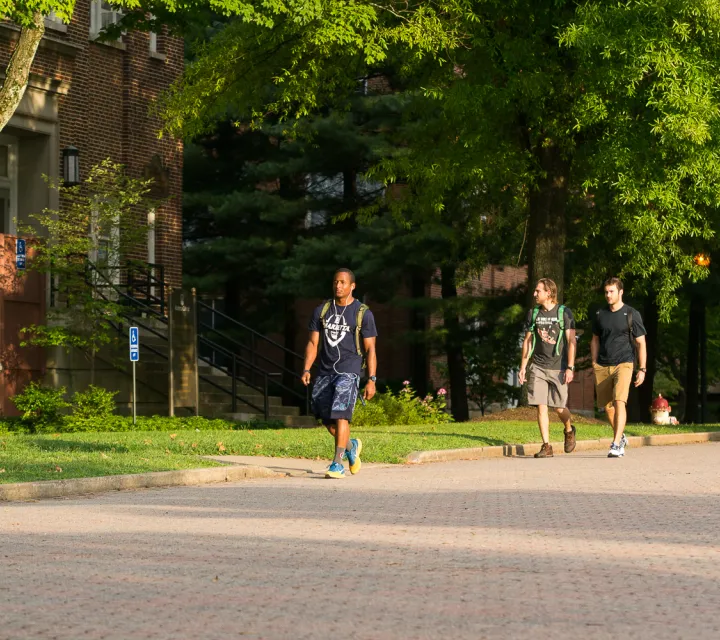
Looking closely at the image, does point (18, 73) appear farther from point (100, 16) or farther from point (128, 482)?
point (100, 16)

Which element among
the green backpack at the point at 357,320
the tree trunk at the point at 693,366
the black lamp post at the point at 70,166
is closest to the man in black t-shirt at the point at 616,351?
the green backpack at the point at 357,320

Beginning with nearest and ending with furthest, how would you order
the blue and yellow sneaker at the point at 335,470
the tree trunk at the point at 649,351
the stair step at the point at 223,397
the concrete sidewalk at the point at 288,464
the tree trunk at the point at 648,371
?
the blue and yellow sneaker at the point at 335,470 → the concrete sidewalk at the point at 288,464 → the stair step at the point at 223,397 → the tree trunk at the point at 649,351 → the tree trunk at the point at 648,371

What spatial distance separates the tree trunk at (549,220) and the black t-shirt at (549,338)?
8.62 m

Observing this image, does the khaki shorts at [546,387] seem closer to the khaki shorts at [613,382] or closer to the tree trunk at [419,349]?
the khaki shorts at [613,382]

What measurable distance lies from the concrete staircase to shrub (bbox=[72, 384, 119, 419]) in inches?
69.1

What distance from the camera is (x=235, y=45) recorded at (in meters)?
25.8

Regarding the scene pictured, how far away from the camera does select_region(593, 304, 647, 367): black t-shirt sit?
18.5m

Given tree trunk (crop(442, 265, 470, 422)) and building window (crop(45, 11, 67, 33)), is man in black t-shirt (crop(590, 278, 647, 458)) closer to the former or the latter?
building window (crop(45, 11, 67, 33))

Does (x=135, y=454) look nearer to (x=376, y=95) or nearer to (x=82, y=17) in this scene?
(x=82, y=17)

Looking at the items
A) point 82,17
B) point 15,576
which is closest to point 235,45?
point 82,17

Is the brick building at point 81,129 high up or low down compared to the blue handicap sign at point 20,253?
up

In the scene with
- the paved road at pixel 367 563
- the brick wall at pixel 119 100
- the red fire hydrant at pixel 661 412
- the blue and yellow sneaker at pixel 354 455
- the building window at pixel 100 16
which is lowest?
the red fire hydrant at pixel 661 412

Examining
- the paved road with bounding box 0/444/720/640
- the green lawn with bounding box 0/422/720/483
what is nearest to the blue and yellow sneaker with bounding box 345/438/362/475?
the paved road with bounding box 0/444/720/640

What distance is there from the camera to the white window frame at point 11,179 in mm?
27172
